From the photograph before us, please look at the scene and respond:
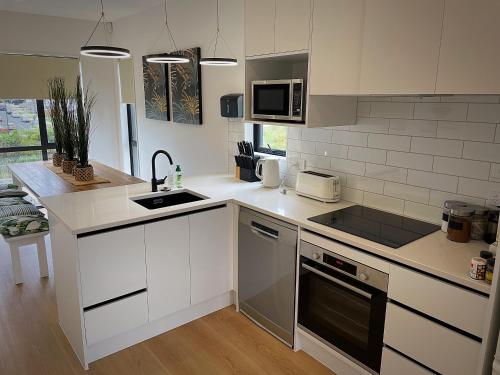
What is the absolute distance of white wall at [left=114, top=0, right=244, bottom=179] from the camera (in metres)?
3.52

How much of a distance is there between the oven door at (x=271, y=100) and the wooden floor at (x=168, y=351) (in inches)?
60.0

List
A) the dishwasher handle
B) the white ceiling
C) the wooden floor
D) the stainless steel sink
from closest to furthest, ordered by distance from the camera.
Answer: the wooden floor
the dishwasher handle
the stainless steel sink
the white ceiling

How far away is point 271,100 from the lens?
9.00 feet

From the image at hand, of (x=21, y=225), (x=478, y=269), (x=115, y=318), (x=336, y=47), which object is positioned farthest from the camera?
(x=21, y=225)

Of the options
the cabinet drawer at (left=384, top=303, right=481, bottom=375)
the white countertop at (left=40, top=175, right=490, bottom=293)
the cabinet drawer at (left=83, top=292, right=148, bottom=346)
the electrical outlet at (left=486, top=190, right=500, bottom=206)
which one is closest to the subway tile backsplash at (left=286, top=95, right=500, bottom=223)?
the electrical outlet at (left=486, top=190, right=500, bottom=206)

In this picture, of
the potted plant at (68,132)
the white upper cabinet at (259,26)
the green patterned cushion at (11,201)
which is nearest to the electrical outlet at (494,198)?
the white upper cabinet at (259,26)

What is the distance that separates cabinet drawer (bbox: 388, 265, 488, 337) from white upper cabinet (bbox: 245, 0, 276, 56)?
169 cm

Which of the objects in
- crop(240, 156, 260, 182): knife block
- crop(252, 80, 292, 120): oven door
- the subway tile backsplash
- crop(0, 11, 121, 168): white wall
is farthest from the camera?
crop(0, 11, 121, 168): white wall

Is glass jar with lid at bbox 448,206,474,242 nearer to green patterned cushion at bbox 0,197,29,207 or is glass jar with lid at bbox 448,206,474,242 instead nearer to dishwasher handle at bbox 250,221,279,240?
dishwasher handle at bbox 250,221,279,240

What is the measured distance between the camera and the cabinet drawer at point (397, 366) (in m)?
1.86

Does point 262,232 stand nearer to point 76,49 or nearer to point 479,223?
point 479,223

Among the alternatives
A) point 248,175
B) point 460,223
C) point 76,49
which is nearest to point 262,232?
point 248,175

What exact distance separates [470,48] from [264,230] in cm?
152

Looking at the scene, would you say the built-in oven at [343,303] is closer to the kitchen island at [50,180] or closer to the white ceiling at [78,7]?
the kitchen island at [50,180]
